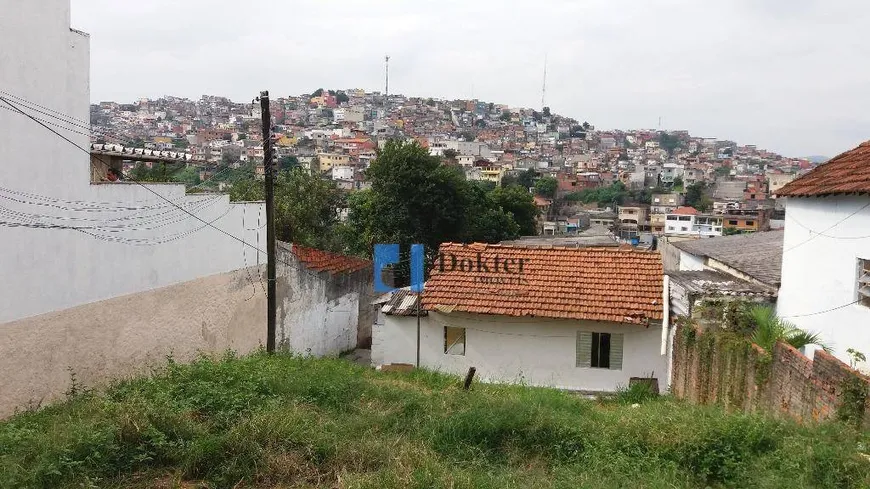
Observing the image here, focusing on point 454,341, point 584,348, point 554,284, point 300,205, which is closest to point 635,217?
point 300,205

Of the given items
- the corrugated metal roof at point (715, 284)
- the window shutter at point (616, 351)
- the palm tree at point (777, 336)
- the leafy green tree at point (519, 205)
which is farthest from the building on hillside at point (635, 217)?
the palm tree at point (777, 336)

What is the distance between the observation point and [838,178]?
33.9 feet

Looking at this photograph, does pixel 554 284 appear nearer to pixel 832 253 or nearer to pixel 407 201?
pixel 832 253

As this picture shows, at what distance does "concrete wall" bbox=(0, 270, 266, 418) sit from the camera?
965 cm

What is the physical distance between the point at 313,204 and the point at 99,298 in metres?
20.1

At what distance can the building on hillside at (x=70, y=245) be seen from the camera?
370 inches

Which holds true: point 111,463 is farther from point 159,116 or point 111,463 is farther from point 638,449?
point 159,116

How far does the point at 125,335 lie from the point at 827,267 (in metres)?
11.7

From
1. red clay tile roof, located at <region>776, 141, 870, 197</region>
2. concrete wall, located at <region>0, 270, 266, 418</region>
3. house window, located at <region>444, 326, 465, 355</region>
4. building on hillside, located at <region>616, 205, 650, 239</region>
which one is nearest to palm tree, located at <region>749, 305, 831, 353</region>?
red clay tile roof, located at <region>776, 141, 870, 197</region>

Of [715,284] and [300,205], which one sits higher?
[300,205]

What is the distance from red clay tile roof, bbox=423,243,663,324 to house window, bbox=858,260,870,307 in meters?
5.97

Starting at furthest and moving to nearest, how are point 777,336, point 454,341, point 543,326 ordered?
point 454,341 → point 543,326 → point 777,336

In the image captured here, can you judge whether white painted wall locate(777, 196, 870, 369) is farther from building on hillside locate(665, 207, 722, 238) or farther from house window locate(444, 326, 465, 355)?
building on hillside locate(665, 207, 722, 238)

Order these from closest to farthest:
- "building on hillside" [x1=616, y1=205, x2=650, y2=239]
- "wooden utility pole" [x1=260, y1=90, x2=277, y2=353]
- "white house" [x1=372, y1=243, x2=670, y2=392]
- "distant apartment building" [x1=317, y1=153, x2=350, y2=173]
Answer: "wooden utility pole" [x1=260, y1=90, x2=277, y2=353]
"white house" [x1=372, y1=243, x2=670, y2=392]
"building on hillside" [x1=616, y1=205, x2=650, y2=239]
"distant apartment building" [x1=317, y1=153, x2=350, y2=173]
